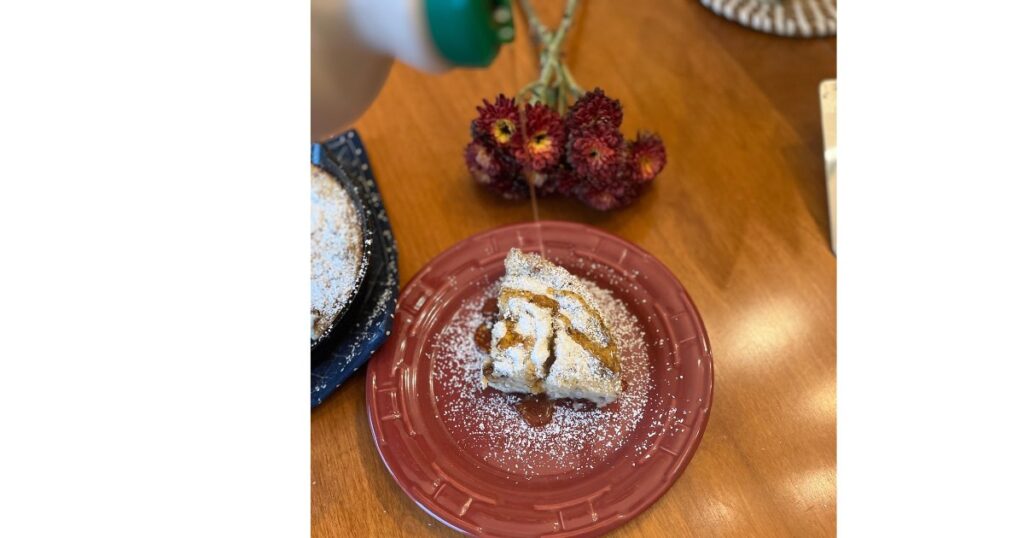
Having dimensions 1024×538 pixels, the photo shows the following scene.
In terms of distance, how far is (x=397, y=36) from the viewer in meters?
0.70

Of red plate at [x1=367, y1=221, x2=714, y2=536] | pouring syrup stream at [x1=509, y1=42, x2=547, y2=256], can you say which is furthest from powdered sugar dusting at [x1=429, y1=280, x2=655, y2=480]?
pouring syrup stream at [x1=509, y1=42, x2=547, y2=256]

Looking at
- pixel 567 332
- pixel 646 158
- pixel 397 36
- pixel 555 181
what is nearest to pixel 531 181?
pixel 555 181

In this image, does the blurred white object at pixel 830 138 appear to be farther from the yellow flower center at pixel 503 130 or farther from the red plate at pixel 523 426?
the yellow flower center at pixel 503 130

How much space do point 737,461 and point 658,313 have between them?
0.63ft

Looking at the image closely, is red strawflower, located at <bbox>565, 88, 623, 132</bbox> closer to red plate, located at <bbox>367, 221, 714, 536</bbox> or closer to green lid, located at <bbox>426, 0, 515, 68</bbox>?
red plate, located at <bbox>367, 221, 714, 536</bbox>

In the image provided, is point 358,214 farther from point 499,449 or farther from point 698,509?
point 698,509

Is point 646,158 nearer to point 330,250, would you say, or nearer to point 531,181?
point 531,181

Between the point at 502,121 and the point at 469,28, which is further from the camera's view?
the point at 502,121

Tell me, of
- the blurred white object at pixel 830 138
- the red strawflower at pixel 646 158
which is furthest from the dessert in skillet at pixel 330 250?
the blurred white object at pixel 830 138

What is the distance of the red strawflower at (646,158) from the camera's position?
3.35 feet

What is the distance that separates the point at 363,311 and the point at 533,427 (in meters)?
0.25

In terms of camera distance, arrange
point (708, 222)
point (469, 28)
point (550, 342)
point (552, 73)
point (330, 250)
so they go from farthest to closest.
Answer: point (552, 73) → point (708, 222) → point (330, 250) → point (550, 342) → point (469, 28)
